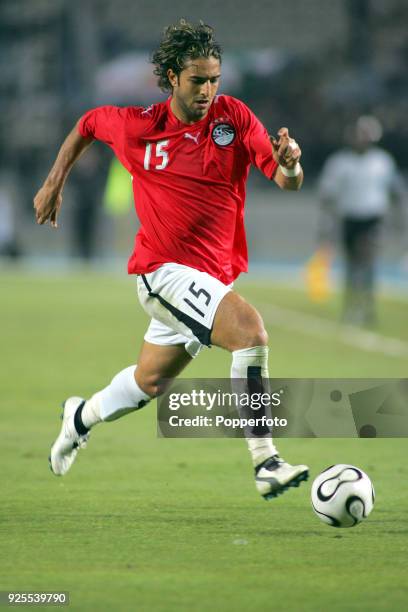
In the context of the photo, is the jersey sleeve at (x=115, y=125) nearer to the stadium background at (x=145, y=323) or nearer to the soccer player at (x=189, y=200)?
the soccer player at (x=189, y=200)

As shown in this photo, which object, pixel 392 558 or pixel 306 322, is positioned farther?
pixel 306 322

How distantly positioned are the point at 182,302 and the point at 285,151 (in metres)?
0.93

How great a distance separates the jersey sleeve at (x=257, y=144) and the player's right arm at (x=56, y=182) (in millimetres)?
988

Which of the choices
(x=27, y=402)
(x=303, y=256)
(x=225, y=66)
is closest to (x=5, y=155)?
(x=225, y=66)

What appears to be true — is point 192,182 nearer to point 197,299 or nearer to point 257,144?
point 257,144

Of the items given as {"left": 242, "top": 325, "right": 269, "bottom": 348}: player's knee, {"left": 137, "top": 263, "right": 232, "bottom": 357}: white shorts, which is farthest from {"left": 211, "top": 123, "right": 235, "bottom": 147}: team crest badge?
{"left": 242, "top": 325, "right": 269, "bottom": 348}: player's knee

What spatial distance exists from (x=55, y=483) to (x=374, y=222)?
34.1 ft

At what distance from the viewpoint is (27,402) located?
37.8 ft

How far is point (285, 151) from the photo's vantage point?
6559 mm

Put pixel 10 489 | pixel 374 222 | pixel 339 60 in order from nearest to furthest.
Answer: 1. pixel 10 489
2. pixel 374 222
3. pixel 339 60

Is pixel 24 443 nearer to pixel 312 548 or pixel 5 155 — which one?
pixel 312 548

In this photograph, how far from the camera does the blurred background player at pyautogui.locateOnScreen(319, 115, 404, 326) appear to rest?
17.3 m

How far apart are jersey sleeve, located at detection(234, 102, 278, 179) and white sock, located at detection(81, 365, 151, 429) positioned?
1.38 m

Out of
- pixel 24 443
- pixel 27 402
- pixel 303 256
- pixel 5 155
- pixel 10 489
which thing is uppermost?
pixel 5 155
